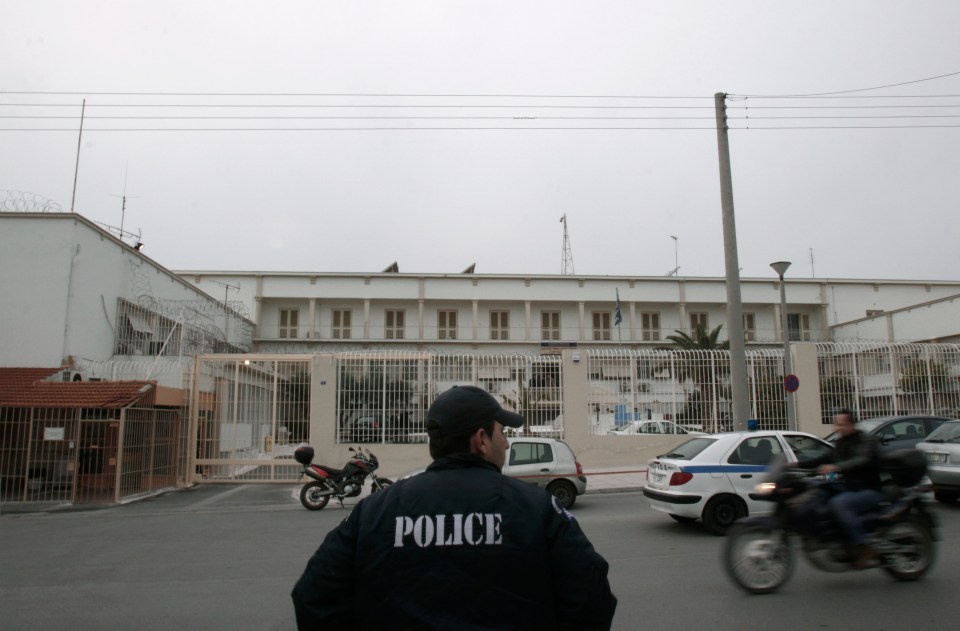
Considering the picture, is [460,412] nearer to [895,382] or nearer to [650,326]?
[895,382]

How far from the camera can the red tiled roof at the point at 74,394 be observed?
1541cm

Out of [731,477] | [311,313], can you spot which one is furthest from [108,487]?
[311,313]

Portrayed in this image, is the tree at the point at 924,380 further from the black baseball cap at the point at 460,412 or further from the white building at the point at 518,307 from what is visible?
the white building at the point at 518,307

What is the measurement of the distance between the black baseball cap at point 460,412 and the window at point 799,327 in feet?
165

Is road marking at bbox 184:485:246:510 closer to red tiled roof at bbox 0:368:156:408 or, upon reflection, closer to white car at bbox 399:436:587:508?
red tiled roof at bbox 0:368:156:408

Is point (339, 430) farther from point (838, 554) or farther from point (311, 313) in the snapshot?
point (311, 313)

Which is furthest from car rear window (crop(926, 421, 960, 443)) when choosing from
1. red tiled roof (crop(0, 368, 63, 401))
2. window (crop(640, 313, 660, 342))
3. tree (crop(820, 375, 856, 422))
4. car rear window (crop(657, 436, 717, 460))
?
window (crop(640, 313, 660, 342))

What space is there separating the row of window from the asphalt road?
114 ft

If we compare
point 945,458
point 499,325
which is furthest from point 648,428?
point 499,325

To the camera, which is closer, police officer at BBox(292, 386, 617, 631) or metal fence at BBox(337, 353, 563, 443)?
police officer at BBox(292, 386, 617, 631)

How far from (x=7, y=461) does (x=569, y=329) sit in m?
35.9

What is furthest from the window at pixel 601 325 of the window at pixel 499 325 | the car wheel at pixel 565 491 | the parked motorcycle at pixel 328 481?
the parked motorcycle at pixel 328 481

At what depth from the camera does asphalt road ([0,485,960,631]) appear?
6.12m

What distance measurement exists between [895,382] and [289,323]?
36249 mm
